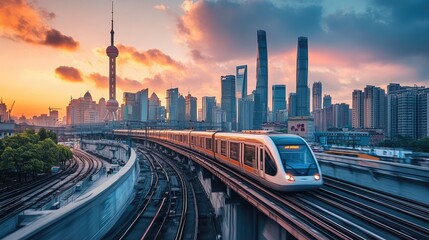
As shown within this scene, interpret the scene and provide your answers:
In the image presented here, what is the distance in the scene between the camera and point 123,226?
20.2m

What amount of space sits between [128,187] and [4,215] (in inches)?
380

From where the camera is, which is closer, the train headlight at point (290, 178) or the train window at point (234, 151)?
the train headlight at point (290, 178)

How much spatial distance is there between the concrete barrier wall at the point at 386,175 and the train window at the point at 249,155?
766 cm

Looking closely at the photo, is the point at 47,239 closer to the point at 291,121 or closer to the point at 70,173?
the point at 70,173

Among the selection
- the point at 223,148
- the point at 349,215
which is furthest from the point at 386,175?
the point at 223,148

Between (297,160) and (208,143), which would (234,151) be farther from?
(208,143)

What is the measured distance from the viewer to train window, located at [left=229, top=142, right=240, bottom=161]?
18592mm

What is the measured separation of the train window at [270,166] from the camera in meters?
13.1

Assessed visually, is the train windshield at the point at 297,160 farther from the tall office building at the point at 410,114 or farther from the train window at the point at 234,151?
the tall office building at the point at 410,114

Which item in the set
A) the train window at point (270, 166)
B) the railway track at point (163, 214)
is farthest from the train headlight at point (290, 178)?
the railway track at point (163, 214)

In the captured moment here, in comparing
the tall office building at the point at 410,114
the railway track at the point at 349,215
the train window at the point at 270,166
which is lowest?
the railway track at the point at 349,215

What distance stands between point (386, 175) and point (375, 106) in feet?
496

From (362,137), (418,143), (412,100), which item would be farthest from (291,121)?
(412,100)

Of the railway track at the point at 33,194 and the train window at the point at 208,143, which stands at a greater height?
the train window at the point at 208,143
